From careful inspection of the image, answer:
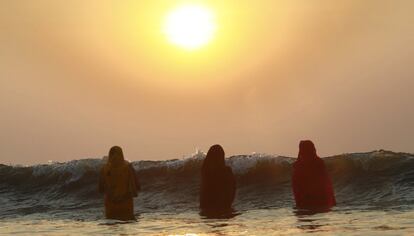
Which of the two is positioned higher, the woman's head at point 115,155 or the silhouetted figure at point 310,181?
the woman's head at point 115,155

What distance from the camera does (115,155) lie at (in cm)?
1582

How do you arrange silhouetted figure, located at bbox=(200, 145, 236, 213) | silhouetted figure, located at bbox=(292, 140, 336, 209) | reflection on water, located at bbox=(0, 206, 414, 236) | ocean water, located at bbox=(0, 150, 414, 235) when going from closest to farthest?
reflection on water, located at bbox=(0, 206, 414, 236), ocean water, located at bbox=(0, 150, 414, 235), silhouetted figure, located at bbox=(292, 140, 336, 209), silhouetted figure, located at bbox=(200, 145, 236, 213)

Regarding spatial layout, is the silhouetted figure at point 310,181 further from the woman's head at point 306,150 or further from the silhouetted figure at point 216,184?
the silhouetted figure at point 216,184

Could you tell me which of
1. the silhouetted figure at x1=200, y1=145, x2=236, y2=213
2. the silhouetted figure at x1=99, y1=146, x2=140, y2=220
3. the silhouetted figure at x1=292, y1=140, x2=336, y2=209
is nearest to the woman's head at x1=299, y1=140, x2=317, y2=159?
the silhouetted figure at x1=292, y1=140, x2=336, y2=209

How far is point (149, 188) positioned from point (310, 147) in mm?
10899

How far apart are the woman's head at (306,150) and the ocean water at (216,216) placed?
1454 millimetres

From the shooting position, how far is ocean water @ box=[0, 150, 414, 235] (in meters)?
11.9

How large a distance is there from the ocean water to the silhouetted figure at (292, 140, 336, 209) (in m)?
0.41

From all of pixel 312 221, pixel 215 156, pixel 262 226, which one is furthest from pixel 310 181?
pixel 262 226

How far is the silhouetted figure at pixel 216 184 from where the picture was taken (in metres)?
17.7

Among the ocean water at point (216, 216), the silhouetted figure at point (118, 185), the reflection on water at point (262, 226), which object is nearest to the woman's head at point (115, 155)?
the silhouetted figure at point (118, 185)

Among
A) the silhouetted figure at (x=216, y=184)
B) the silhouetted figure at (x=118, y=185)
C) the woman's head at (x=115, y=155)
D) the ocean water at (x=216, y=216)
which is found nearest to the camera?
the ocean water at (x=216, y=216)

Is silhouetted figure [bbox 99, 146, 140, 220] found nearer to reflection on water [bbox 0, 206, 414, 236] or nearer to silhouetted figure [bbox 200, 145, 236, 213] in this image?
reflection on water [bbox 0, 206, 414, 236]

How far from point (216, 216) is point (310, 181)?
9.99 feet
